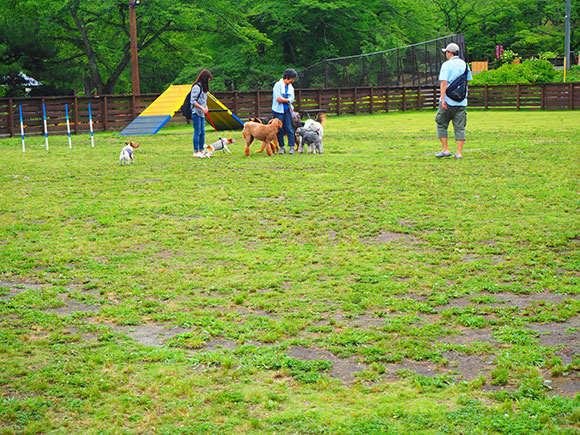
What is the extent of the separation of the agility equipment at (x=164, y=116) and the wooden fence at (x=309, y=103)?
3.13m

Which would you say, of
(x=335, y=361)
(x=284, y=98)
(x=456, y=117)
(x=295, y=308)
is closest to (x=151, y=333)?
(x=295, y=308)

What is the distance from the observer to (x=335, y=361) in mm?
4223

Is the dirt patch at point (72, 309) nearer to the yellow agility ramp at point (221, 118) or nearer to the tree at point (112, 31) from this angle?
the yellow agility ramp at point (221, 118)

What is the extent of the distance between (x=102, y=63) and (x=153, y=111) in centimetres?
2197

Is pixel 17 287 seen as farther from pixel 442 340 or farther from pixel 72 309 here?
pixel 442 340

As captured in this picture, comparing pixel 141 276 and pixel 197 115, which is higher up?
pixel 197 115

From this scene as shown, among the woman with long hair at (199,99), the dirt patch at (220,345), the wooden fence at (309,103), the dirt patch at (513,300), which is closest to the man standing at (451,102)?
the woman with long hair at (199,99)

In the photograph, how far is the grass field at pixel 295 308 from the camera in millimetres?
3582

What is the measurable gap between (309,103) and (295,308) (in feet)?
96.5

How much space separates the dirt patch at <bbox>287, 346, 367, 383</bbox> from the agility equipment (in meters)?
18.7

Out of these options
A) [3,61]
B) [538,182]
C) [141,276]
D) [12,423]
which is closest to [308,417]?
[12,423]

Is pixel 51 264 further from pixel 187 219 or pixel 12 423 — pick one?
pixel 12 423

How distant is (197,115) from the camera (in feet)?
50.3

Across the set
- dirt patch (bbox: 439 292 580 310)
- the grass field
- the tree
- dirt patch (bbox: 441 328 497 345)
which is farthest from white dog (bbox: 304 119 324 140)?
the tree
